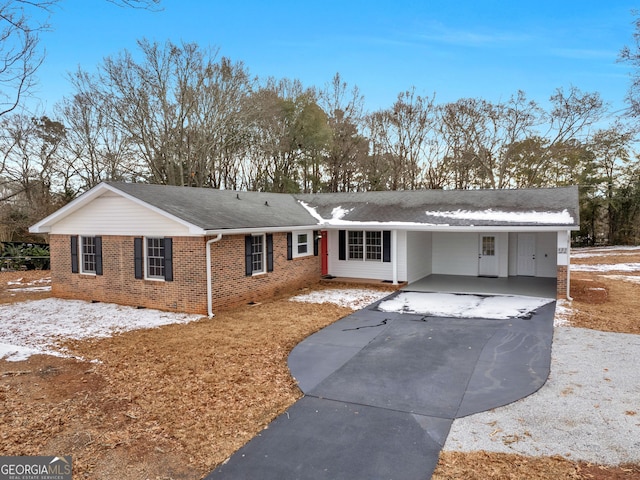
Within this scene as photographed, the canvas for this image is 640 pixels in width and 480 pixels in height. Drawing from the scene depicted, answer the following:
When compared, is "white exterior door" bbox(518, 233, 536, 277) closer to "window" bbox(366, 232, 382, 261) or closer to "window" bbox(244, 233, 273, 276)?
"window" bbox(366, 232, 382, 261)

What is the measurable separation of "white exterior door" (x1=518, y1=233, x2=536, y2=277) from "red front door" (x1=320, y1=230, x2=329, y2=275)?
7665 mm

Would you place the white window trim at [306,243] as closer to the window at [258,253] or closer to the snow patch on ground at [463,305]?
the window at [258,253]

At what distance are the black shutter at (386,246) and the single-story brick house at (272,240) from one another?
4 centimetres

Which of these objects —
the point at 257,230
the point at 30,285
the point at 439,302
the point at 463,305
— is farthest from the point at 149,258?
the point at 463,305

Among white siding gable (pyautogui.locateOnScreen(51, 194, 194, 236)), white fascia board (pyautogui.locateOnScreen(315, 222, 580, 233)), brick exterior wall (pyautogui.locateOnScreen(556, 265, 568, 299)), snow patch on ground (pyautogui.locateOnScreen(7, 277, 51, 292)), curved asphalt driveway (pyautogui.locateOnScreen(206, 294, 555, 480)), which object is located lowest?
snow patch on ground (pyautogui.locateOnScreen(7, 277, 51, 292))

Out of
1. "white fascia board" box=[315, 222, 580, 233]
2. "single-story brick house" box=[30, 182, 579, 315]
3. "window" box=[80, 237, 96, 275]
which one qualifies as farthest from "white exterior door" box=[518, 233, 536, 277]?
"window" box=[80, 237, 96, 275]

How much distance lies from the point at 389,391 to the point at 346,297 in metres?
7.02

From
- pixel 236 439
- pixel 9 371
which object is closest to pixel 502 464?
pixel 236 439

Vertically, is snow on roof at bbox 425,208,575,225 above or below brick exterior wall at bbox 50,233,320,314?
above

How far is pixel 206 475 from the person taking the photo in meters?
3.90

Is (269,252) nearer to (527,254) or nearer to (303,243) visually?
(303,243)

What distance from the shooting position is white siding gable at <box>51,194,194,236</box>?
1101cm

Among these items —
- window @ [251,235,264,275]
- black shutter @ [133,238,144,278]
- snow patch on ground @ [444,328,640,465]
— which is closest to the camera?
snow patch on ground @ [444,328,640,465]

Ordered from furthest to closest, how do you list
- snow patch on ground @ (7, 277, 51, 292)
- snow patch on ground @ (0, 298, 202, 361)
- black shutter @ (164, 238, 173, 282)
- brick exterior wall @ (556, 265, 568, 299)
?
snow patch on ground @ (7, 277, 51, 292)
brick exterior wall @ (556, 265, 568, 299)
black shutter @ (164, 238, 173, 282)
snow patch on ground @ (0, 298, 202, 361)
